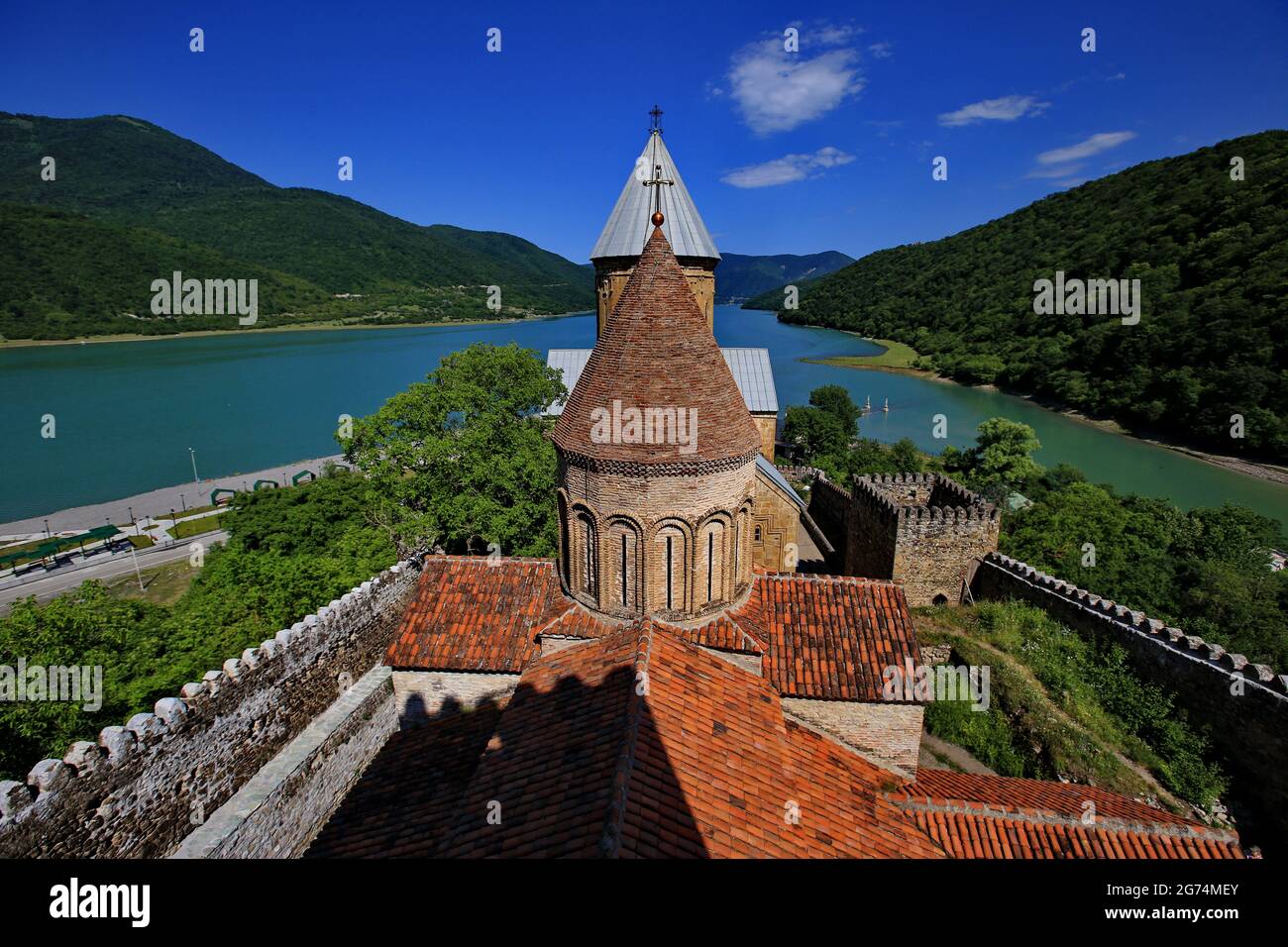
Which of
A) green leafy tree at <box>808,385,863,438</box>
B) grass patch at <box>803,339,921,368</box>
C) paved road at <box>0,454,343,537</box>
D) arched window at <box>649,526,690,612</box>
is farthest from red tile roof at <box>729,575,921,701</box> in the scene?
grass patch at <box>803,339,921,368</box>

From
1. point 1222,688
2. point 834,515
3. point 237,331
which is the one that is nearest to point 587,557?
point 1222,688

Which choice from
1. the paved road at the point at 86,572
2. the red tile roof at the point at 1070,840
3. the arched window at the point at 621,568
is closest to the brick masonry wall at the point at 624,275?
the arched window at the point at 621,568

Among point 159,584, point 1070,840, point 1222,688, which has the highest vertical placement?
point 1222,688

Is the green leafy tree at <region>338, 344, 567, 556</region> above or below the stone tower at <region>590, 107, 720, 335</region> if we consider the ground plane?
below

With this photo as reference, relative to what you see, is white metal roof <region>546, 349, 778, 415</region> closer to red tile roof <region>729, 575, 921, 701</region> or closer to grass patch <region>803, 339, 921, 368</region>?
red tile roof <region>729, 575, 921, 701</region>

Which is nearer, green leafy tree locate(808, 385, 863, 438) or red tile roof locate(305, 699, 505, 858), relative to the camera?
red tile roof locate(305, 699, 505, 858)

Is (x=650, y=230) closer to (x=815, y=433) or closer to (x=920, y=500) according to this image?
(x=920, y=500)

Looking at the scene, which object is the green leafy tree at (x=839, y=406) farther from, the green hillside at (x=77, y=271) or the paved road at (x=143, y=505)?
the green hillside at (x=77, y=271)
